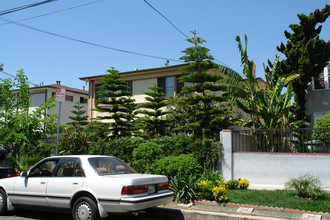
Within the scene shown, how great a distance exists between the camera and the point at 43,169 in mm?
7582

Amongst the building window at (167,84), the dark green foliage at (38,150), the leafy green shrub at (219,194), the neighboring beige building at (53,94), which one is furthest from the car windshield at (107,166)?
the neighboring beige building at (53,94)

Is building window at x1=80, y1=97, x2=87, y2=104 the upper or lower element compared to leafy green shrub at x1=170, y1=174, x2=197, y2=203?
upper

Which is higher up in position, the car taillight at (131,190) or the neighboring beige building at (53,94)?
the neighboring beige building at (53,94)

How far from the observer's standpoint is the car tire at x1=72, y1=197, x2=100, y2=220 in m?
6.06

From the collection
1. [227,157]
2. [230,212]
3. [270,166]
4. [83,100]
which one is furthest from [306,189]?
[83,100]

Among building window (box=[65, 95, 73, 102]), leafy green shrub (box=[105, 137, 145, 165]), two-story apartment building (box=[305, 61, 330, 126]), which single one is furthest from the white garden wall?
building window (box=[65, 95, 73, 102])

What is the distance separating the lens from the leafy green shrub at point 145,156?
34.6ft

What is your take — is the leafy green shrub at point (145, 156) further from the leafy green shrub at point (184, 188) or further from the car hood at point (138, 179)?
the car hood at point (138, 179)

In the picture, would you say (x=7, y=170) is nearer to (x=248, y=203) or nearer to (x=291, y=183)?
(x=248, y=203)

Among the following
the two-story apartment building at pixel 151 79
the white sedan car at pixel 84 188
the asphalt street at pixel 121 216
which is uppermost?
the two-story apartment building at pixel 151 79

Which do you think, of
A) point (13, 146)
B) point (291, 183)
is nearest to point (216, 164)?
point (291, 183)

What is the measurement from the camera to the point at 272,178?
10.9m

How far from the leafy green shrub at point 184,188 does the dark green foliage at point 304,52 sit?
10640mm

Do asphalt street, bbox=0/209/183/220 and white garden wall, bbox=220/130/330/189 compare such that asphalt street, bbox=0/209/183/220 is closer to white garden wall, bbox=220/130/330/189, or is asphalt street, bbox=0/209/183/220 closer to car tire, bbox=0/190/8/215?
car tire, bbox=0/190/8/215
